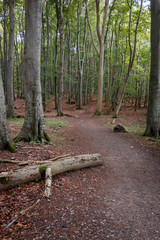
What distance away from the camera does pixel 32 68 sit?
5.84 metres

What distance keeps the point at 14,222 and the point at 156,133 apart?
7.45m

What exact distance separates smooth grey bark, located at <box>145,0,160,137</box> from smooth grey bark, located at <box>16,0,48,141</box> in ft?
18.2

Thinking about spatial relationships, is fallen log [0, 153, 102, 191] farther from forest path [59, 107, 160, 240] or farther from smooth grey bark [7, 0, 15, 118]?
smooth grey bark [7, 0, 15, 118]

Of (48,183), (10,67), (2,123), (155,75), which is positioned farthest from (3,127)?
(10,67)

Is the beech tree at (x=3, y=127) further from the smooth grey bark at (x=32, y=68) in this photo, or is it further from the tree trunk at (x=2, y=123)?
the smooth grey bark at (x=32, y=68)

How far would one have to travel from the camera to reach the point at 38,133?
6.27m

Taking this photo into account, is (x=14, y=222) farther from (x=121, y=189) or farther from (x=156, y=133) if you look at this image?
(x=156, y=133)

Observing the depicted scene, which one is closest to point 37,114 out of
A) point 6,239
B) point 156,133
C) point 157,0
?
point 6,239

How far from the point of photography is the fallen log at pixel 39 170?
10.6ft

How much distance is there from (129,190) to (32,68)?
524 centimetres

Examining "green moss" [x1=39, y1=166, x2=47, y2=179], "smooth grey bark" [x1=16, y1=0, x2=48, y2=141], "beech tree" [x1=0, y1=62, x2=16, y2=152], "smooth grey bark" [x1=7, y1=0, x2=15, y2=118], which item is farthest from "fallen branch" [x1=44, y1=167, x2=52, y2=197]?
"smooth grey bark" [x1=7, y1=0, x2=15, y2=118]

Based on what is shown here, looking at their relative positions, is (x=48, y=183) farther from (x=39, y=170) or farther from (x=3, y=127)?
(x=3, y=127)

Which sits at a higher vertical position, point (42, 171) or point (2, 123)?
point (2, 123)

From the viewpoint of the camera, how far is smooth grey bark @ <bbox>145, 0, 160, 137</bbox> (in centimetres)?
752
